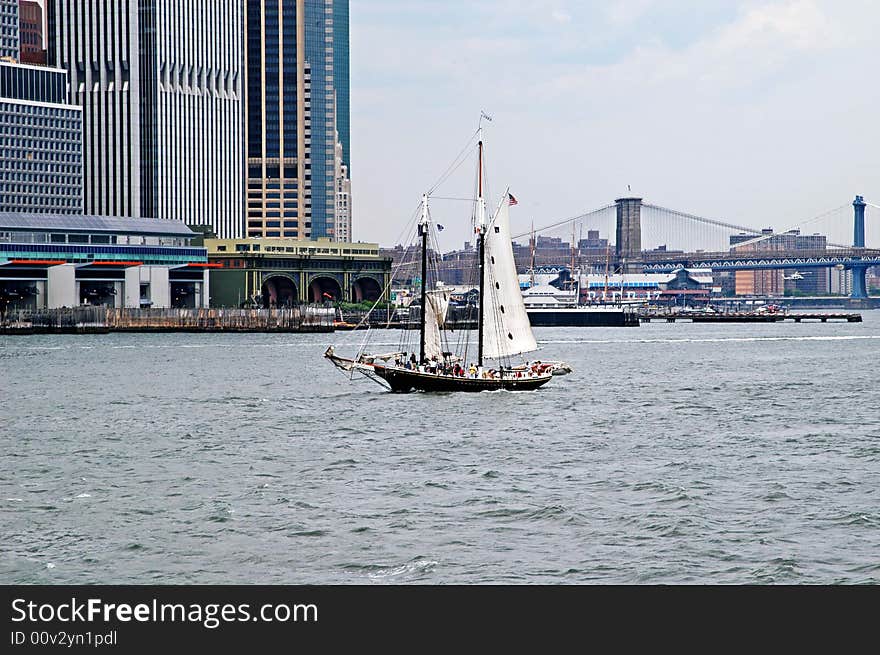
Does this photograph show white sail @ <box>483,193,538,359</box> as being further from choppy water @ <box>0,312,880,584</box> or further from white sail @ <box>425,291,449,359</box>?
choppy water @ <box>0,312,880,584</box>

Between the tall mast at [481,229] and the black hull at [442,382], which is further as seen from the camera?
the tall mast at [481,229]

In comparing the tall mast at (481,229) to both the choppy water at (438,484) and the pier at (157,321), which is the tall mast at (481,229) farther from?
the pier at (157,321)

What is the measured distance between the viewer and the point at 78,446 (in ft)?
179

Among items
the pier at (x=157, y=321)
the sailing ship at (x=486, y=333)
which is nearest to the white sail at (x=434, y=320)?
the sailing ship at (x=486, y=333)

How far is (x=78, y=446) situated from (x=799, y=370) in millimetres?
66261

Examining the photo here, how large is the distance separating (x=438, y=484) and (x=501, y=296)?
128ft

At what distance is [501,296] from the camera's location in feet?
269

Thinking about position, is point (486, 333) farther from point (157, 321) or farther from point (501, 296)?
point (157, 321)

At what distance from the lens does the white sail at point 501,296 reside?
270ft

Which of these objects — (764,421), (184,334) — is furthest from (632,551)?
(184,334)

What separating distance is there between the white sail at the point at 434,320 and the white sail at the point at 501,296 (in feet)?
9.05

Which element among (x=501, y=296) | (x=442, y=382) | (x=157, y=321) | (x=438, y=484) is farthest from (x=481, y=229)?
(x=157, y=321)
